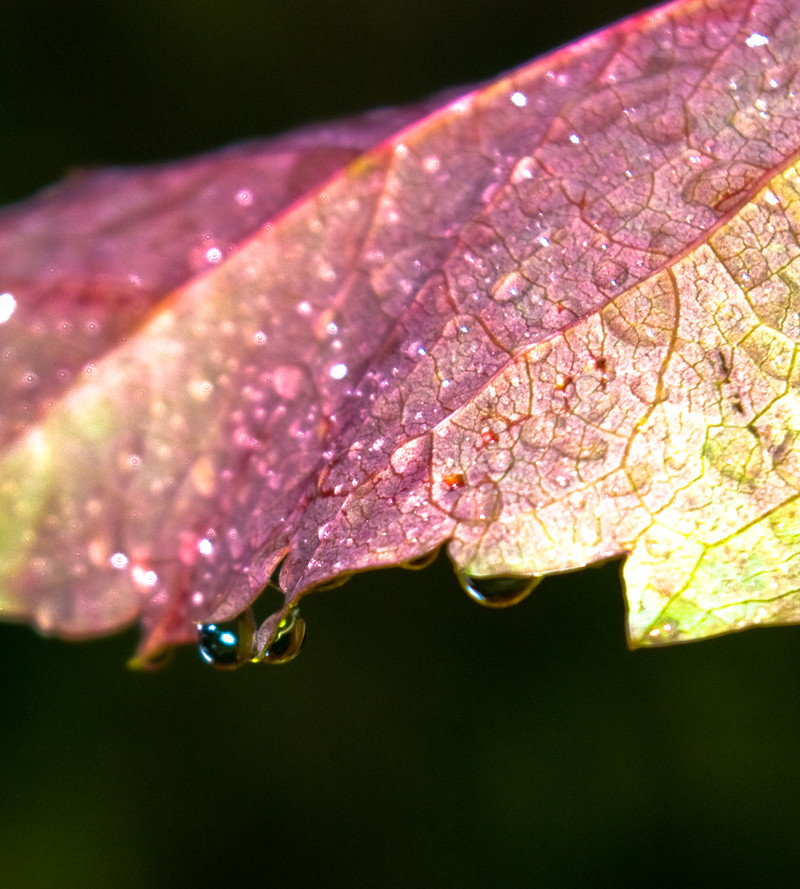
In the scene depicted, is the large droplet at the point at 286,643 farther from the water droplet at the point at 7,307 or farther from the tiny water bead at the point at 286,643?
the water droplet at the point at 7,307

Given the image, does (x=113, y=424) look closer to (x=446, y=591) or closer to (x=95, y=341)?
(x=95, y=341)

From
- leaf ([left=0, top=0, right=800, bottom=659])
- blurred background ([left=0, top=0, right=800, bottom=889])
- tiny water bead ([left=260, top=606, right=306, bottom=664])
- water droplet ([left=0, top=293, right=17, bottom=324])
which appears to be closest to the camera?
leaf ([left=0, top=0, right=800, bottom=659])

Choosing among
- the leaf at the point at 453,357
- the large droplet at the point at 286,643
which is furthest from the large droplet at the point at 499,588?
the large droplet at the point at 286,643

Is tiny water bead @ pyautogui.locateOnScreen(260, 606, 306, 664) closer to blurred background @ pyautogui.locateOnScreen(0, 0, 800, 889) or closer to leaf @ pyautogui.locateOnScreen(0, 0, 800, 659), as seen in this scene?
leaf @ pyautogui.locateOnScreen(0, 0, 800, 659)

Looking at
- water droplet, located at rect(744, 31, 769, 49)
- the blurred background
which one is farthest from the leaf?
the blurred background

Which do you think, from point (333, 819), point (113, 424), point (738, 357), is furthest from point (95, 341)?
point (333, 819)

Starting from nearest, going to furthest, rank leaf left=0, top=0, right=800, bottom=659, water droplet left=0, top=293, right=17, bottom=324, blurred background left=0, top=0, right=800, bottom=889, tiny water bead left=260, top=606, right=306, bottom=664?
leaf left=0, top=0, right=800, bottom=659 → tiny water bead left=260, top=606, right=306, bottom=664 → water droplet left=0, top=293, right=17, bottom=324 → blurred background left=0, top=0, right=800, bottom=889

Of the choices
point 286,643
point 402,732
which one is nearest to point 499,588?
point 286,643
